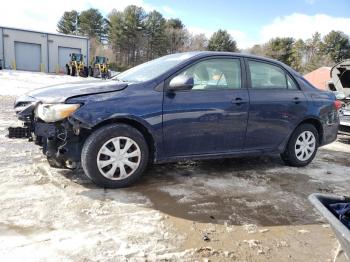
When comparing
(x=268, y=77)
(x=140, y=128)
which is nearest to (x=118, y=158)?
(x=140, y=128)

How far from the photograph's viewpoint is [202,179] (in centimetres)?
482

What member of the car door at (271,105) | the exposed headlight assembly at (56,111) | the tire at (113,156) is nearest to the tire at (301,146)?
the car door at (271,105)

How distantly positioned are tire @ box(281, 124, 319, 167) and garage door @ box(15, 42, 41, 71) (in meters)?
36.8

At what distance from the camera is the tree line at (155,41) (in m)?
54.0

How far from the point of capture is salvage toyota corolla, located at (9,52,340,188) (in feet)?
13.2

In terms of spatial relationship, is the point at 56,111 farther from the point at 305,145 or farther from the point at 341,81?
the point at 341,81

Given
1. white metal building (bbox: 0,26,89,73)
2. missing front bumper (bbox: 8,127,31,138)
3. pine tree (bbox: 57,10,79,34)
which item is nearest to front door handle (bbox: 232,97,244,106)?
missing front bumper (bbox: 8,127,31,138)

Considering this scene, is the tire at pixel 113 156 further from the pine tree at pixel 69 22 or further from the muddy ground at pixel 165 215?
the pine tree at pixel 69 22

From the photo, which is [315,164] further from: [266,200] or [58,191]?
[58,191]

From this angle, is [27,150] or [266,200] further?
[27,150]

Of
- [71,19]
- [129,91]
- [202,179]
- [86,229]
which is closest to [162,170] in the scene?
[202,179]

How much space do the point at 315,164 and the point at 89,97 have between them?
3.90m

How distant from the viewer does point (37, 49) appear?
Answer: 1512 inches

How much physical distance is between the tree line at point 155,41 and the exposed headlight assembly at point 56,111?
49.3 meters
